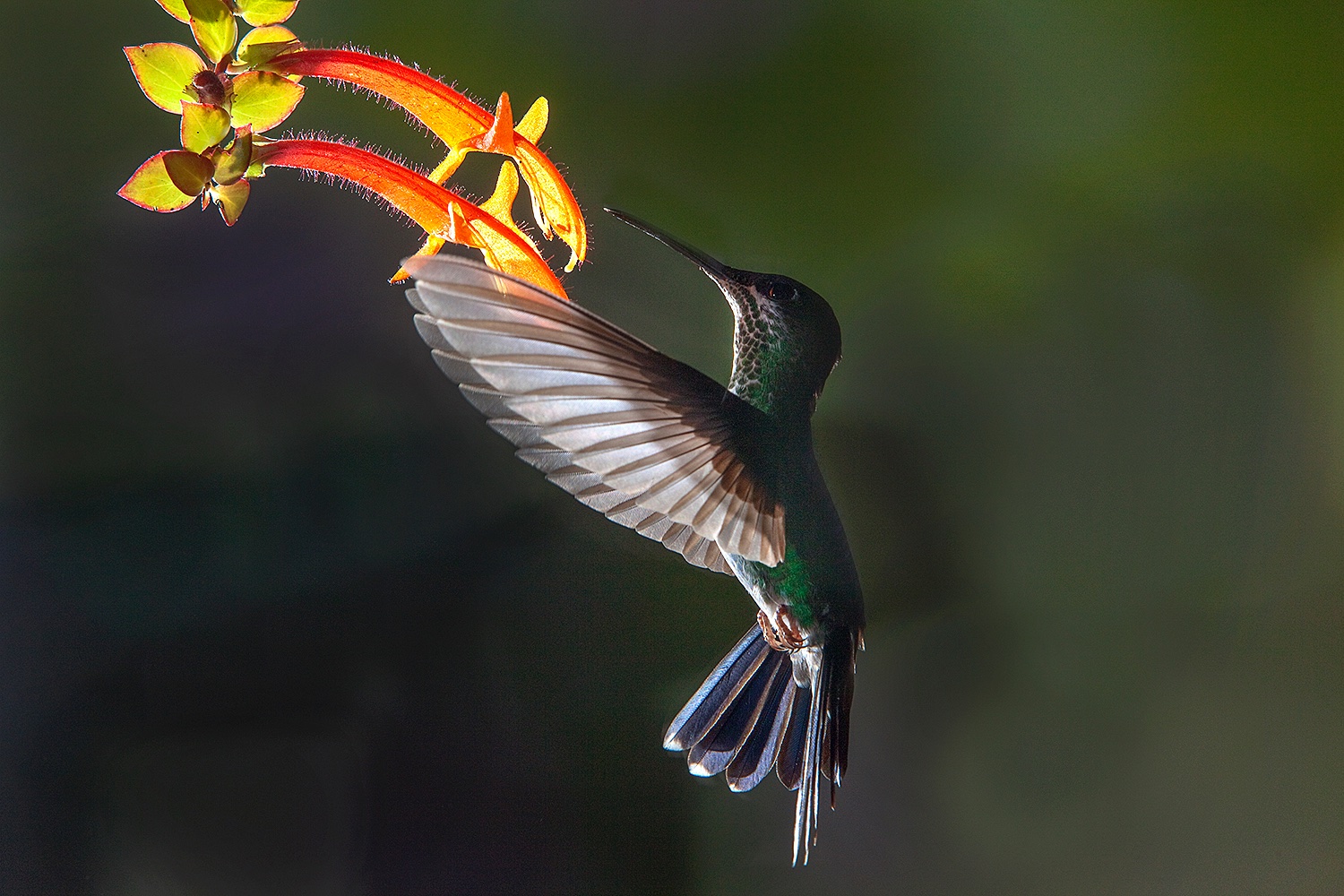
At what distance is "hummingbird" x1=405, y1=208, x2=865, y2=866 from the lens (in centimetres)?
29

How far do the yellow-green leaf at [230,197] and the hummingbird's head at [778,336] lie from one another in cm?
16

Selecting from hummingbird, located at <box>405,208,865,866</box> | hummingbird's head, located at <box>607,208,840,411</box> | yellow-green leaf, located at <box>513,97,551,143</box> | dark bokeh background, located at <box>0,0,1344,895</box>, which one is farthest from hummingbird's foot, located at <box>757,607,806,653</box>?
dark bokeh background, located at <box>0,0,1344,895</box>

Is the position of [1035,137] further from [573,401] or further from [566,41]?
[573,401]

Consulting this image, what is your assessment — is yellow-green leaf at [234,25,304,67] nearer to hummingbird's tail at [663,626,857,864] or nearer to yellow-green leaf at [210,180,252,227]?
yellow-green leaf at [210,180,252,227]

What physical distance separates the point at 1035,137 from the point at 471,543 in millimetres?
736

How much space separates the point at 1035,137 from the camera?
38.7 inches

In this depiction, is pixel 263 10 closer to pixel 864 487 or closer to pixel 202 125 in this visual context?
pixel 202 125

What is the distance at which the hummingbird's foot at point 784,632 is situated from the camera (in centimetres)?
46

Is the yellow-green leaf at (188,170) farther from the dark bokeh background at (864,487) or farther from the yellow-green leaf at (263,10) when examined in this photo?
the dark bokeh background at (864,487)

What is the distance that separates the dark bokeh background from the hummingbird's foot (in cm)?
49

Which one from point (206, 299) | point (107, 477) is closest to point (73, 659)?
point (107, 477)

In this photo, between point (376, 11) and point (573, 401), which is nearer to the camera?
point (573, 401)

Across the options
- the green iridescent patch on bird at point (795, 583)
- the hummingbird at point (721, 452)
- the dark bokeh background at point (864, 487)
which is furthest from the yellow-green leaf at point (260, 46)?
the dark bokeh background at point (864, 487)

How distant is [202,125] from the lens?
317mm
